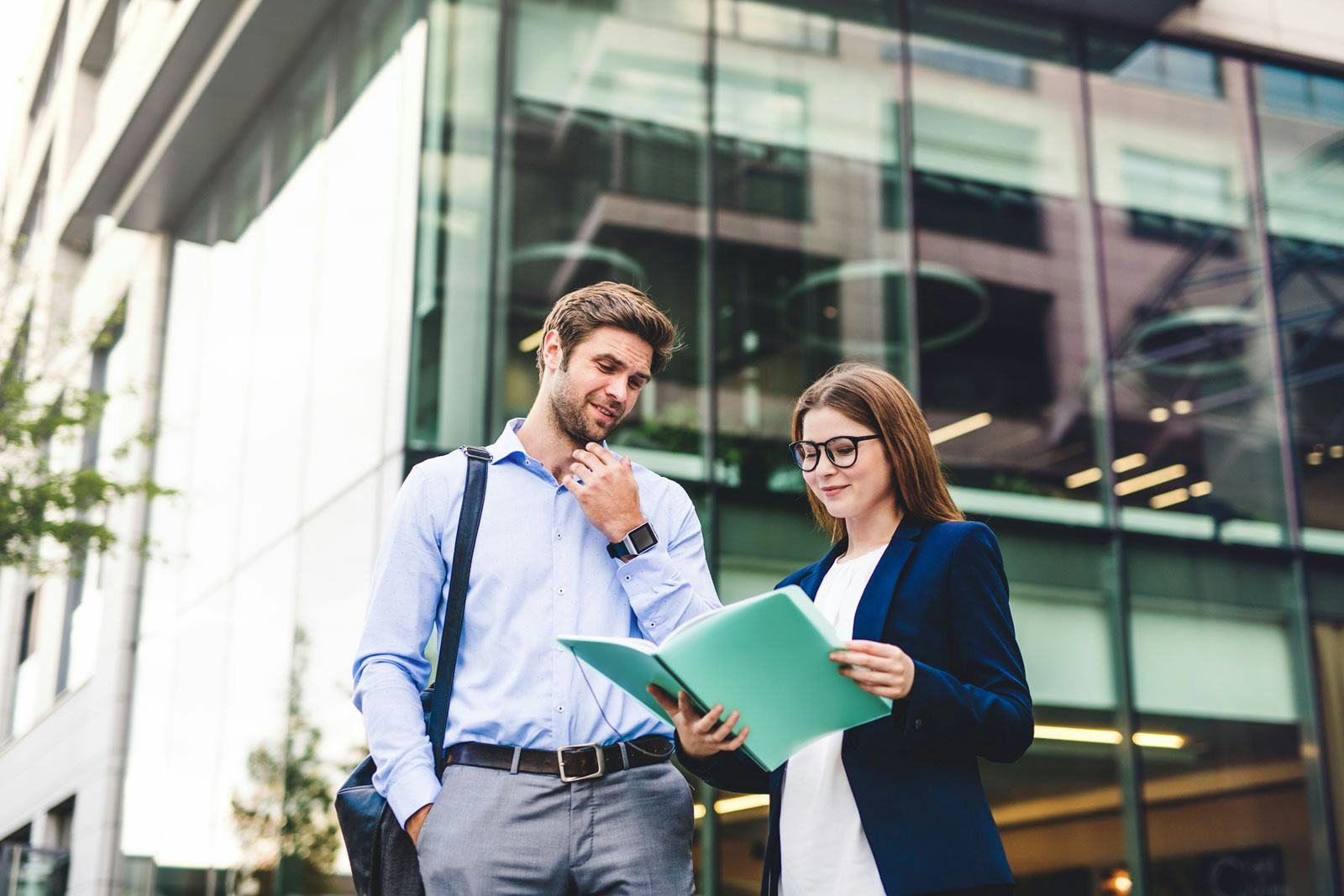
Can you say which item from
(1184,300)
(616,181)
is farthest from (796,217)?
(1184,300)

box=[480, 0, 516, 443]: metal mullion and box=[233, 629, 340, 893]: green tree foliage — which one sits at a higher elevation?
box=[480, 0, 516, 443]: metal mullion

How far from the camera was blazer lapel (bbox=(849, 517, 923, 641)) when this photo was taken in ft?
9.38

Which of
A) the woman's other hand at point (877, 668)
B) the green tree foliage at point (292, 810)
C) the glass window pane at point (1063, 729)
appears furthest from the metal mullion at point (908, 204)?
the woman's other hand at point (877, 668)

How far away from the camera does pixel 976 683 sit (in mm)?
2750

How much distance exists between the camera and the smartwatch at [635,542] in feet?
10.2

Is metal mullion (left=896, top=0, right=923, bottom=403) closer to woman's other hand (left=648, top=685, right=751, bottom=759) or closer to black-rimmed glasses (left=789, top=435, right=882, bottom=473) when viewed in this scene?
black-rimmed glasses (left=789, top=435, right=882, bottom=473)

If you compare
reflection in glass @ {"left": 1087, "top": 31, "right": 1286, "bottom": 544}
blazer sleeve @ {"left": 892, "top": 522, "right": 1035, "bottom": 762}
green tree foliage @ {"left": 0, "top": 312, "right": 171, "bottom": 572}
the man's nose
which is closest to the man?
the man's nose

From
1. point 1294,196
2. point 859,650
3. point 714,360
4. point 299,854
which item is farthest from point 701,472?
point 859,650

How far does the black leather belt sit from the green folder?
287 millimetres

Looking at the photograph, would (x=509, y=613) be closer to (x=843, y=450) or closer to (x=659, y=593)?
(x=659, y=593)

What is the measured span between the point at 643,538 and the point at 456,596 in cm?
45

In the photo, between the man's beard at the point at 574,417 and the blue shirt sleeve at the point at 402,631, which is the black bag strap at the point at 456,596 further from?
the man's beard at the point at 574,417

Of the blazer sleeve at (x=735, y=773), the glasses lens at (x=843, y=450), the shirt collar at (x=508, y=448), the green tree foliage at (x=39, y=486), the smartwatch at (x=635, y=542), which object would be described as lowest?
the blazer sleeve at (x=735, y=773)

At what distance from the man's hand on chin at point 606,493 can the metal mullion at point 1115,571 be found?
8875mm
